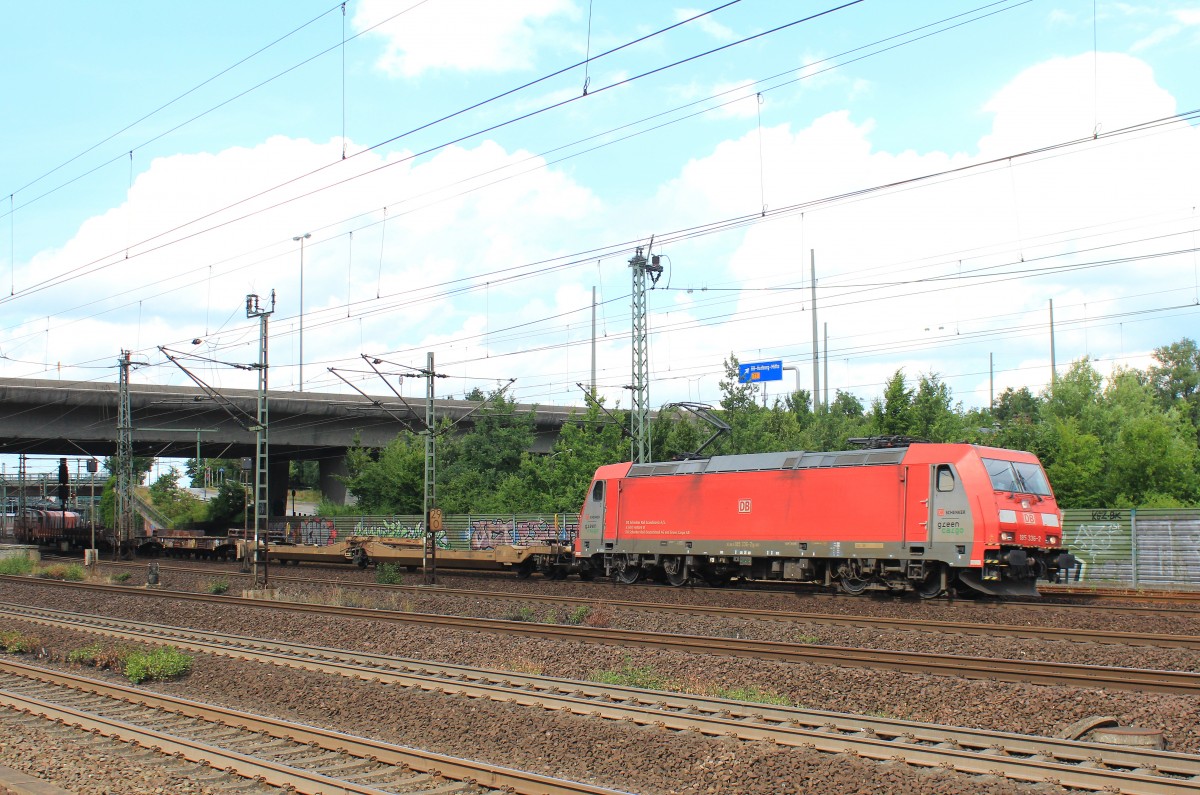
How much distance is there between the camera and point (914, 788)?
7863mm

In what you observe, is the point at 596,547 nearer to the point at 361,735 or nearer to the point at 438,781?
the point at 361,735

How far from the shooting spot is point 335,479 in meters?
69.9

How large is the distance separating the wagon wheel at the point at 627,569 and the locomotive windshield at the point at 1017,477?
11.0m

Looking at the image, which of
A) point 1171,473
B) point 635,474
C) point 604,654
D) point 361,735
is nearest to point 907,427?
point 1171,473

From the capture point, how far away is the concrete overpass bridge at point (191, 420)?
5019 centimetres

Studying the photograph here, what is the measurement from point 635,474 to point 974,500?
10.6m

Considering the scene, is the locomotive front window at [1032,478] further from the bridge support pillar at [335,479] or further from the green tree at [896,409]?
the bridge support pillar at [335,479]

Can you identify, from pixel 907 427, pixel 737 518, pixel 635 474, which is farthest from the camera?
pixel 907 427

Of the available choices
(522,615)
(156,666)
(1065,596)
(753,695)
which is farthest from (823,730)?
(1065,596)

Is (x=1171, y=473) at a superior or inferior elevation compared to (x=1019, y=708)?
superior

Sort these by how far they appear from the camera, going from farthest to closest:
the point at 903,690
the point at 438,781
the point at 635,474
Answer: the point at 635,474, the point at 903,690, the point at 438,781

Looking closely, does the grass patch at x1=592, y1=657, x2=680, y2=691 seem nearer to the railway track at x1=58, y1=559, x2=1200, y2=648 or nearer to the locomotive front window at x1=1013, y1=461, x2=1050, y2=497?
the railway track at x1=58, y1=559, x2=1200, y2=648

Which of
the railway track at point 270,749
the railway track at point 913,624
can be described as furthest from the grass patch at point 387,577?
the railway track at point 270,749

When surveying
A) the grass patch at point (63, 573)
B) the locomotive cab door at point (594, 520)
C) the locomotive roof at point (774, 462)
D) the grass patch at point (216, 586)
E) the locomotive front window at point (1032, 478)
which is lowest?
the grass patch at point (63, 573)
